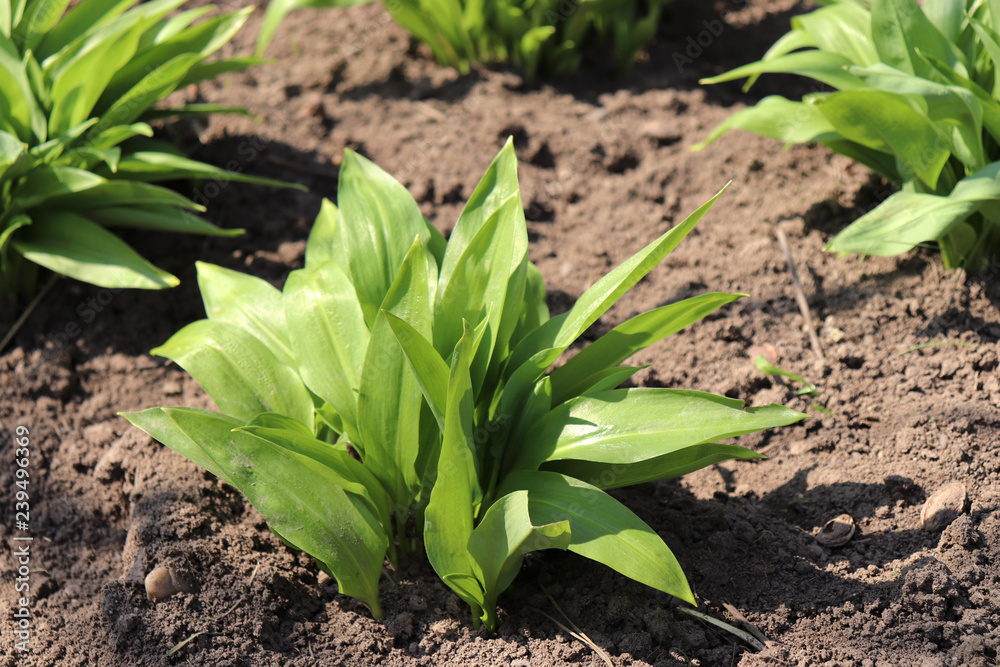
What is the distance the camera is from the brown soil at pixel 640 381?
167 cm

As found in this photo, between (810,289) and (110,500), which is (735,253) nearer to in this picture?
(810,289)

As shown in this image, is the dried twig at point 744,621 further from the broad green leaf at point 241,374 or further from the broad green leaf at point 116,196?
the broad green leaf at point 116,196

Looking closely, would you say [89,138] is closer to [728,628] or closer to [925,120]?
[728,628]

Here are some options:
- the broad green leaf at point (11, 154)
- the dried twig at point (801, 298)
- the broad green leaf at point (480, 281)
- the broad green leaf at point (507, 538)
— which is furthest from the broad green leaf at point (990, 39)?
the broad green leaf at point (11, 154)

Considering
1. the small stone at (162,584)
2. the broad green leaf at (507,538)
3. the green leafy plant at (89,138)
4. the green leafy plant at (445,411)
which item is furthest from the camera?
the green leafy plant at (89,138)

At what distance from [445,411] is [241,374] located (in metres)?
0.63

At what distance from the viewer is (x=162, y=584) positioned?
173cm

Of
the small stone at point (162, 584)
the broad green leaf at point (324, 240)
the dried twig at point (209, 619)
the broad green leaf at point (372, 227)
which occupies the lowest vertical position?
the dried twig at point (209, 619)

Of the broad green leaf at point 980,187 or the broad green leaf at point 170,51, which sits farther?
the broad green leaf at point 170,51

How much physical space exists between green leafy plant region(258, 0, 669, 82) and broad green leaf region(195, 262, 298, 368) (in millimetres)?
1466

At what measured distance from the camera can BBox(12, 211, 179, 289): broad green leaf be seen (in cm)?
237

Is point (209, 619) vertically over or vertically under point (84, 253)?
under

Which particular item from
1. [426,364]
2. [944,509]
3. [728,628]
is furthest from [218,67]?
[944,509]

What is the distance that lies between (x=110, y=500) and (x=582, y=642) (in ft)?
4.37
